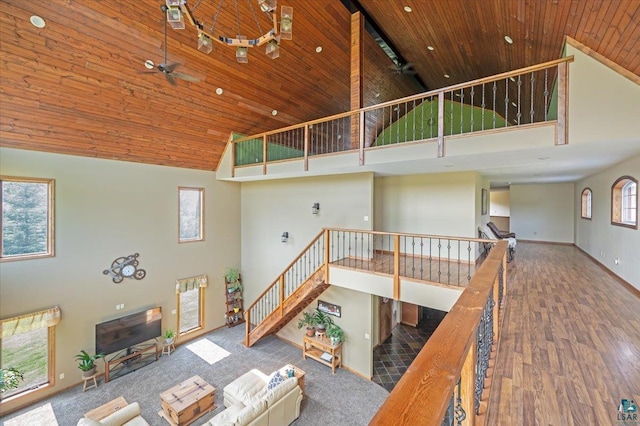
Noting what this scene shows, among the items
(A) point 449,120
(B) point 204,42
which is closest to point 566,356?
(B) point 204,42

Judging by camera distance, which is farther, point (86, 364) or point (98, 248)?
point (98, 248)

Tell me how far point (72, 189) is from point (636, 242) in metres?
11.1

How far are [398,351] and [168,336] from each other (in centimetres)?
626

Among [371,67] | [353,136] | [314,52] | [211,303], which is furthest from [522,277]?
[211,303]

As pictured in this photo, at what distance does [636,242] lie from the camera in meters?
4.70

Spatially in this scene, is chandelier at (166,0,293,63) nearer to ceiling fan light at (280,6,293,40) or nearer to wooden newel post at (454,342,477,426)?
ceiling fan light at (280,6,293,40)

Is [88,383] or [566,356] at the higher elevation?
[566,356]

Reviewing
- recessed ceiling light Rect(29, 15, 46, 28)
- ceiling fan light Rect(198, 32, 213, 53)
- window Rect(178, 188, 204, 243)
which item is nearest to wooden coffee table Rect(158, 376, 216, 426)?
window Rect(178, 188, 204, 243)

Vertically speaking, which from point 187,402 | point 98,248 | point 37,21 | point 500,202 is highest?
point 37,21

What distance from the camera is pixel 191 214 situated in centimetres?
825

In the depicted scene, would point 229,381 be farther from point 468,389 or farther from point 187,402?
point 468,389

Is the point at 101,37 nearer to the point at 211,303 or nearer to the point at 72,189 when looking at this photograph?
the point at 72,189

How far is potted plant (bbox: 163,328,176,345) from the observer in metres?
7.37

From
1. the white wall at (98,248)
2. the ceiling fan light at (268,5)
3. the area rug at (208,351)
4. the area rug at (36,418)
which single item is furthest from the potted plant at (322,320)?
the ceiling fan light at (268,5)
